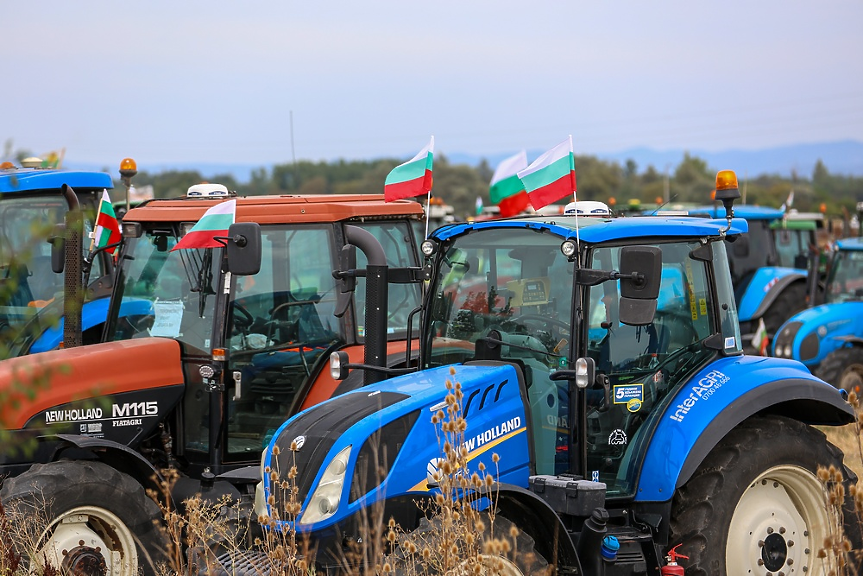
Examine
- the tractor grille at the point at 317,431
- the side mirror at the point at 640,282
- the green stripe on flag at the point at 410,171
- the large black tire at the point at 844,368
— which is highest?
the green stripe on flag at the point at 410,171

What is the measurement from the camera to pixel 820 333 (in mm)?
11914

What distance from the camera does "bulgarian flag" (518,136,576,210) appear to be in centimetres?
520

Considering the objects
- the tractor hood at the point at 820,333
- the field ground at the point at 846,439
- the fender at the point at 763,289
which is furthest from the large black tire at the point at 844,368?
the fender at the point at 763,289

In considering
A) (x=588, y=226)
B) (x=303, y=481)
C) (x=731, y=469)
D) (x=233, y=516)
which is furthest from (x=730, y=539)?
(x=233, y=516)

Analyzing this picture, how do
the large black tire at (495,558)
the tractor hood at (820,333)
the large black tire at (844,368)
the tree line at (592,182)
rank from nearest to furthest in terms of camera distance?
1. the large black tire at (495,558)
2. the large black tire at (844,368)
3. the tractor hood at (820,333)
4. the tree line at (592,182)

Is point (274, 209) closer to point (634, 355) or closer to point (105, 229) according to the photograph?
point (105, 229)

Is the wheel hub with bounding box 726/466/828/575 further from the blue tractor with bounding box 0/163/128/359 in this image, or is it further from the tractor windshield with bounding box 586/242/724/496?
the blue tractor with bounding box 0/163/128/359

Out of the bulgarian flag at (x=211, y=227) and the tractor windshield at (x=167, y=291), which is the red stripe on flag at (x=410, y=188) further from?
the tractor windshield at (x=167, y=291)

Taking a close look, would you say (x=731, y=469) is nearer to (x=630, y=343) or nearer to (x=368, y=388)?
(x=630, y=343)

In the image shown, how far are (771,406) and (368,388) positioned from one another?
2140 millimetres

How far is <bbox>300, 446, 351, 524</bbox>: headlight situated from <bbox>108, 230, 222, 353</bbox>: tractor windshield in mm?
2156

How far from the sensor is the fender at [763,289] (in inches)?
571

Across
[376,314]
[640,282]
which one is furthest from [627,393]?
[376,314]

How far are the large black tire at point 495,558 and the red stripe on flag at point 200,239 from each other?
2530mm
